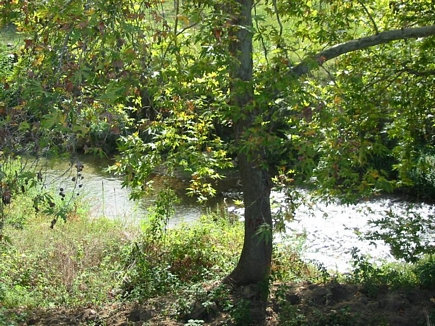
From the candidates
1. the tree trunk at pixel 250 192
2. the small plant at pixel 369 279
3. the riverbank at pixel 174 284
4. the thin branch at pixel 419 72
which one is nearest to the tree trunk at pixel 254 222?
the tree trunk at pixel 250 192

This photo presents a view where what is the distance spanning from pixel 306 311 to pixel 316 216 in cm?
495

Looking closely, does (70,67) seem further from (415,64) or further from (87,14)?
(415,64)

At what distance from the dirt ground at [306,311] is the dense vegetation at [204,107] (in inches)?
11.0

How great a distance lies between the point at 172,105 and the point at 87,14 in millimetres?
1605

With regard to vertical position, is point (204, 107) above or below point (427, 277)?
above

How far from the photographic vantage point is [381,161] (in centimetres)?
1237

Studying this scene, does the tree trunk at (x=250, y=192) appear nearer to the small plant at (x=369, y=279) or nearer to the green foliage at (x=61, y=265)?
the small plant at (x=369, y=279)

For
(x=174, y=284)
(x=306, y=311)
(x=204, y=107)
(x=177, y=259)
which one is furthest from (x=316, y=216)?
(x=306, y=311)

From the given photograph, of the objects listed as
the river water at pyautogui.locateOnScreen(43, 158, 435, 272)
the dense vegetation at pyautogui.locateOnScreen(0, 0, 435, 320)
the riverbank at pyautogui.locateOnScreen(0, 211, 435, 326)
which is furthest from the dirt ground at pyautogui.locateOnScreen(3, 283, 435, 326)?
the river water at pyautogui.locateOnScreen(43, 158, 435, 272)

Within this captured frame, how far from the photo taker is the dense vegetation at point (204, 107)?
467 centimetres

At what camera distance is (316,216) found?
1143cm

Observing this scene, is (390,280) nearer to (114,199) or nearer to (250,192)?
(250,192)

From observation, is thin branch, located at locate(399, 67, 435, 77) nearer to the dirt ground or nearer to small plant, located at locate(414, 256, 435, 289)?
small plant, located at locate(414, 256, 435, 289)

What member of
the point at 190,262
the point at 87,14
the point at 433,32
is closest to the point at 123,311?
the point at 190,262
